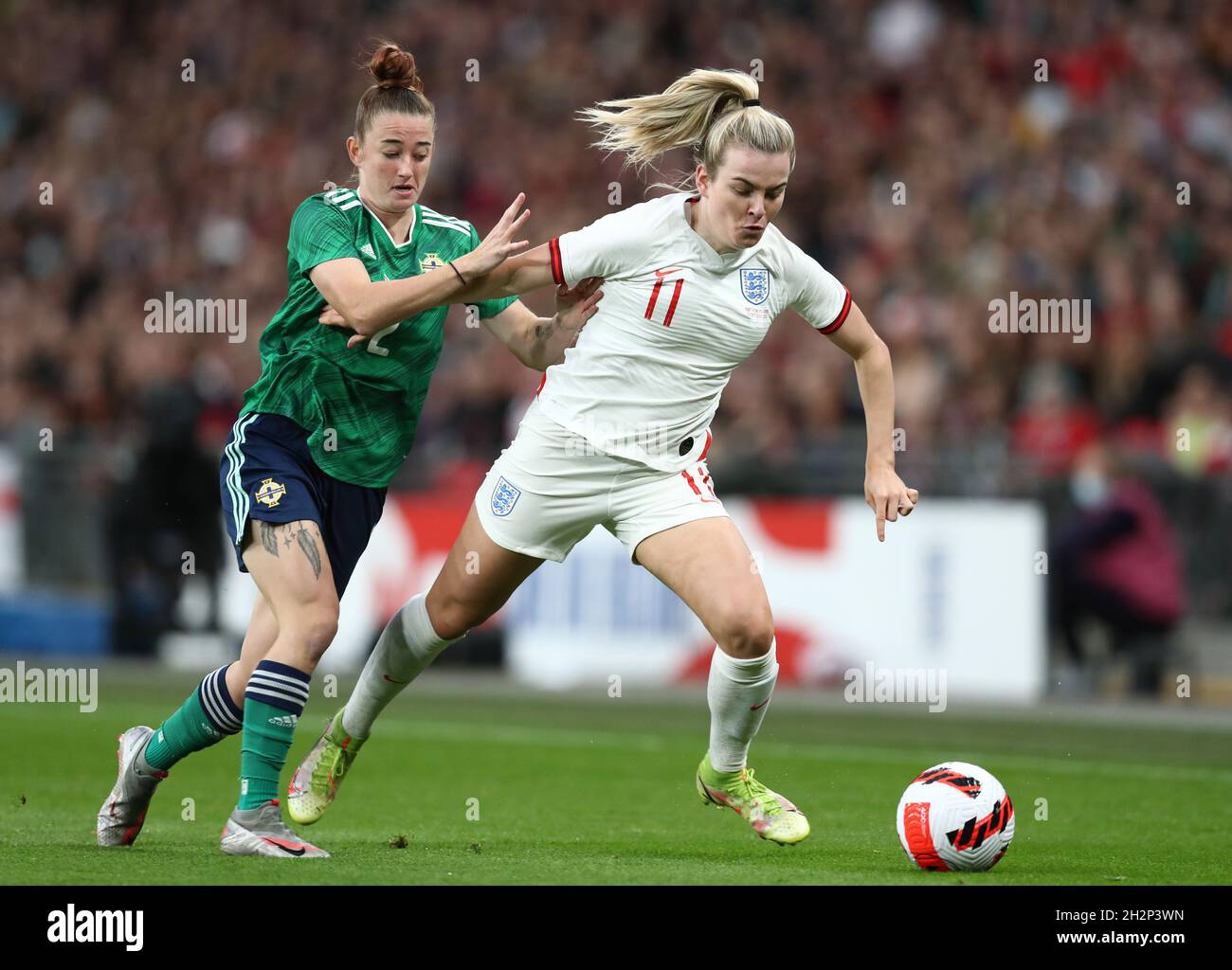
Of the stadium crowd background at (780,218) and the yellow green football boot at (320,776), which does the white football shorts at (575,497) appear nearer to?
the yellow green football boot at (320,776)

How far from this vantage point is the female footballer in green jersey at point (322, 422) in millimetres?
6273

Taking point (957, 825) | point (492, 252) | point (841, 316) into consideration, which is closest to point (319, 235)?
point (492, 252)

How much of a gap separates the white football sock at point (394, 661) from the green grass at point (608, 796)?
445 mm

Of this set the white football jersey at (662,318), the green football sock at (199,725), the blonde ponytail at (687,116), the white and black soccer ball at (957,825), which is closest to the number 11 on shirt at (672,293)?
the white football jersey at (662,318)

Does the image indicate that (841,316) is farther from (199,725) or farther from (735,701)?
(199,725)

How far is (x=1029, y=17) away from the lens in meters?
17.5

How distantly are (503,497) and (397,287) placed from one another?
37.4 inches

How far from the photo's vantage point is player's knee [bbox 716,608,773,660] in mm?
6535

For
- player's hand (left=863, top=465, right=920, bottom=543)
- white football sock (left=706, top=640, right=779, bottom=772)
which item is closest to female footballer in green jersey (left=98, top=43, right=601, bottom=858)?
player's hand (left=863, top=465, right=920, bottom=543)

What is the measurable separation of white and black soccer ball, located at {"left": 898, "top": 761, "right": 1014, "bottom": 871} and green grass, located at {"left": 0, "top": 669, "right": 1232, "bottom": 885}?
69mm

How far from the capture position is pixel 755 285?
22.1 ft

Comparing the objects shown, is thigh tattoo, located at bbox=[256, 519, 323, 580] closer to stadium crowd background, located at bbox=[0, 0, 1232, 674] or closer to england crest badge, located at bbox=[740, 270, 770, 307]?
england crest badge, located at bbox=[740, 270, 770, 307]

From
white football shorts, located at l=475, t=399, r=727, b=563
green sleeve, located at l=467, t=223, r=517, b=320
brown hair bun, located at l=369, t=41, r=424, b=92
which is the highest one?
brown hair bun, located at l=369, t=41, r=424, b=92

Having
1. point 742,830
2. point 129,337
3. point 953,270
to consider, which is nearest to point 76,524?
point 129,337
